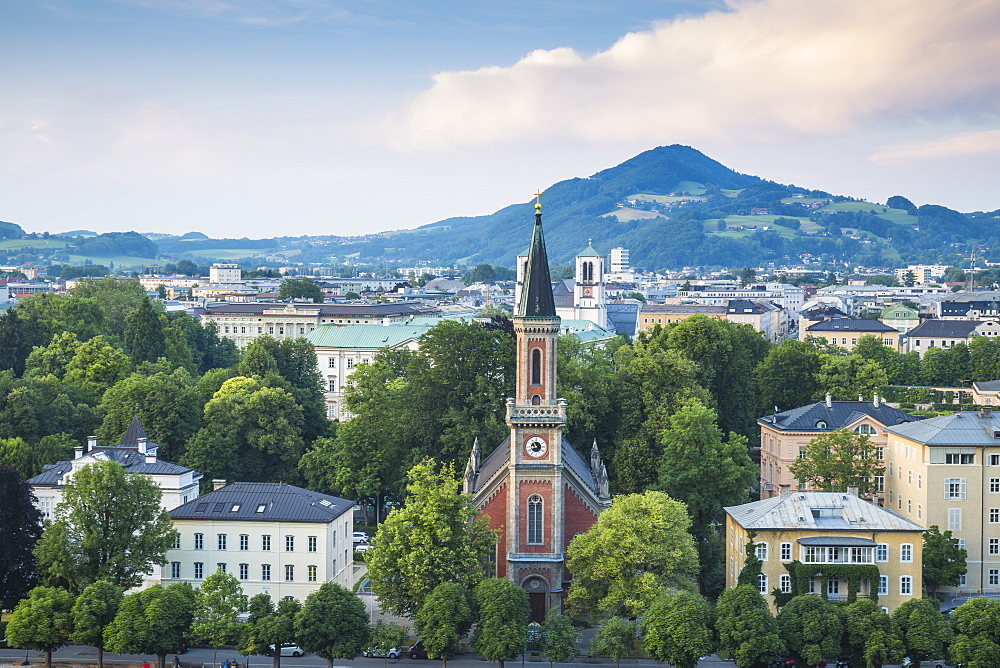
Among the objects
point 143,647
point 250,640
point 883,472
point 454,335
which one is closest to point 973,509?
point 883,472

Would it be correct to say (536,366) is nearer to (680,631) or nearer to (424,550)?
(424,550)

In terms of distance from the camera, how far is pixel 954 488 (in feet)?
248

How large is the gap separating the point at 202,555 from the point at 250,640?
474 inches

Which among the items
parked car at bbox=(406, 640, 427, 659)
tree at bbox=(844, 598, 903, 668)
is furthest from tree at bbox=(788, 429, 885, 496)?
parked car at bbox=(406, 640, 427, 659)

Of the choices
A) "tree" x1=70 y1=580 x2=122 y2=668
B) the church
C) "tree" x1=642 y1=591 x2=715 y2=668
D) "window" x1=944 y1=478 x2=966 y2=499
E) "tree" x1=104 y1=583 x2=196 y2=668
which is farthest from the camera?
"window" x1=944 y1=478 x2=966 y2=499

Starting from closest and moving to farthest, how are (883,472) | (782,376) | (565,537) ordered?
(565,537)
(883,472)
(782,376)

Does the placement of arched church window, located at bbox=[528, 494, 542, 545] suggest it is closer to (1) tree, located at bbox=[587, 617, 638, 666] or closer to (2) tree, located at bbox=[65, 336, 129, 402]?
(1) tree, located at bbox=[587, 617, 638, 666]

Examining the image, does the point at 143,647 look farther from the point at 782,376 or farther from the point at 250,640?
the point at 782,376

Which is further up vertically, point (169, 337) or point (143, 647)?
point (169, 337)

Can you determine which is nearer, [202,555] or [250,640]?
[250,640]

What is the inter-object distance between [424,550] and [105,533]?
55.3 ft

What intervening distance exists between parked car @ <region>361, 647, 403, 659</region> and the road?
267 mm

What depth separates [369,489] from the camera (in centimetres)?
8800

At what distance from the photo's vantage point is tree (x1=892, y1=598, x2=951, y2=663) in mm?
58812
